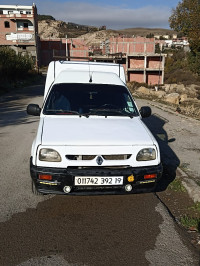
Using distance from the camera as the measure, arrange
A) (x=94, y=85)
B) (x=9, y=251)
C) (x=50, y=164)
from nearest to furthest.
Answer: (x=9, y=251)
(x=50, y=164)
(x=94, y=85)

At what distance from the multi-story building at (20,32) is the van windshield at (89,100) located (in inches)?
1787

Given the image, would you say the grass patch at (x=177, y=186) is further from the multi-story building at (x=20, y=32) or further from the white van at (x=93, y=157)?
the multi-story building at (x=20, y=32)

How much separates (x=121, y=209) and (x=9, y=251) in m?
1.65

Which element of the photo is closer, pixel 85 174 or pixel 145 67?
pixel 85 174

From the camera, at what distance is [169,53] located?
74.2 m

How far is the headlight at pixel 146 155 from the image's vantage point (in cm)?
359

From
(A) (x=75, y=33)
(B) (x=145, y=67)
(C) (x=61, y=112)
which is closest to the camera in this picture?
(C) (x=61, y=112)

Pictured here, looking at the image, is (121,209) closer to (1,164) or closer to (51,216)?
(51,216)

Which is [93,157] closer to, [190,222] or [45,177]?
[45,177]

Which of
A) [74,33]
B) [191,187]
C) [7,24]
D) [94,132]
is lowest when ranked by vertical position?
[191,187]

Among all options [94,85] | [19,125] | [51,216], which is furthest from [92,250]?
[19,125]

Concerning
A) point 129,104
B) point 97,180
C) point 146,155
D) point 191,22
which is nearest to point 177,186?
point 146,155

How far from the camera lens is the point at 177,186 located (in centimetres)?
459

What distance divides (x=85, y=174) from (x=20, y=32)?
171ft
